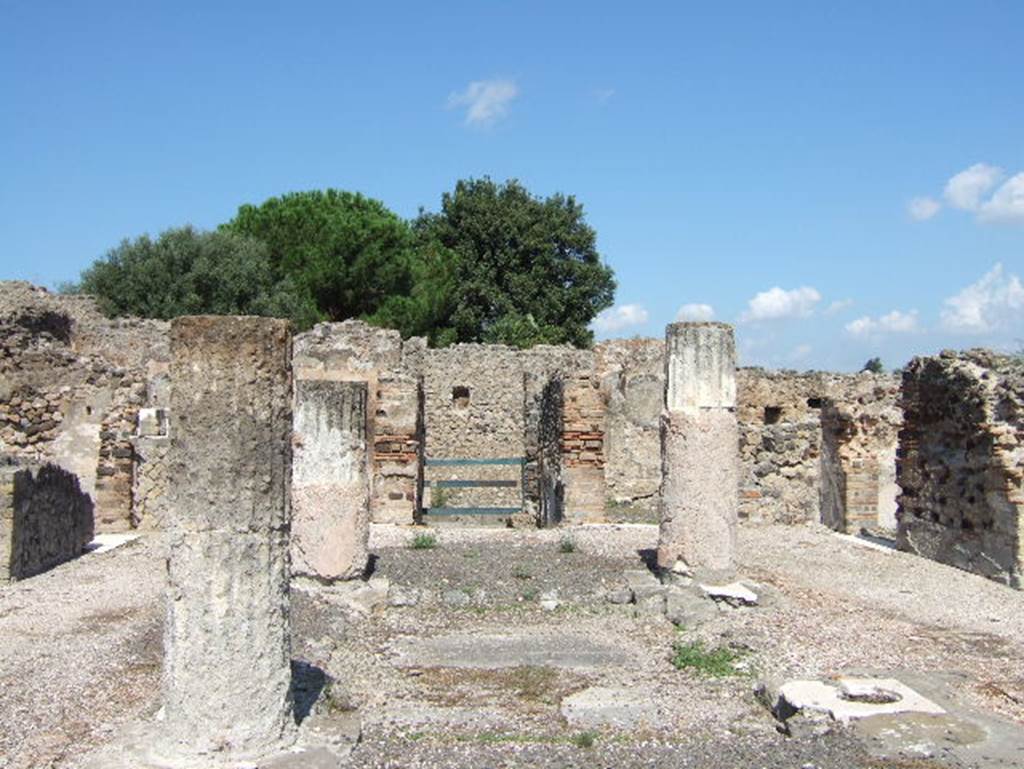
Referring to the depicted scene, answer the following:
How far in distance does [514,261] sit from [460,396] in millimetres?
15264

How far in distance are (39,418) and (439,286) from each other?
21.4 meters

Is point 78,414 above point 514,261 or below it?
below

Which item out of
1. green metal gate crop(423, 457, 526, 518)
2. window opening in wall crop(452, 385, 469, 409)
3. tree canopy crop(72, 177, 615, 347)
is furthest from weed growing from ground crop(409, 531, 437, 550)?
tree canopy crop(72, 177, 615, 347)

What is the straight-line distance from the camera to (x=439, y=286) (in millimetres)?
35625

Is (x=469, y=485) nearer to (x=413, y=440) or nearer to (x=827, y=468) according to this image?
(x=413, y=440)

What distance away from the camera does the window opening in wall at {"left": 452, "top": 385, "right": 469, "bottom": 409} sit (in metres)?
24.5

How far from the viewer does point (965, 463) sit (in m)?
11.6

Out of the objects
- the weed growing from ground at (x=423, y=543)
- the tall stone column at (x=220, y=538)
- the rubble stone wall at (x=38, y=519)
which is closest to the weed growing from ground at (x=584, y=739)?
the tall stone column at (x=220, y=538)

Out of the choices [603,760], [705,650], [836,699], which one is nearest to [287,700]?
[603,760]

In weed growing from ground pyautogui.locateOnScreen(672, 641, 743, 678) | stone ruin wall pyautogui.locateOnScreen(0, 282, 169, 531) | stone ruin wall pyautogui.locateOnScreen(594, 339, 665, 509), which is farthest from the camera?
stone ruin wall pyautogui.locateOnScreen(594, 339, 665, 509)

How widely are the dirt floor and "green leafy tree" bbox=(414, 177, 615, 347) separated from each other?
25974 mm

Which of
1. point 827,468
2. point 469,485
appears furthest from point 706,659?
point 469,485

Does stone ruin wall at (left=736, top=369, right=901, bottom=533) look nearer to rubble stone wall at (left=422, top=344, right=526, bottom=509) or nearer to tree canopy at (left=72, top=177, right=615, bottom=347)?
rubble stone wall at (left=422, top=344, right=526, bottom=509)

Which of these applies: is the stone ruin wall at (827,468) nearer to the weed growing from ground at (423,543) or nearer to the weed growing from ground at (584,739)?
the weed growing from ground at (423,543)
